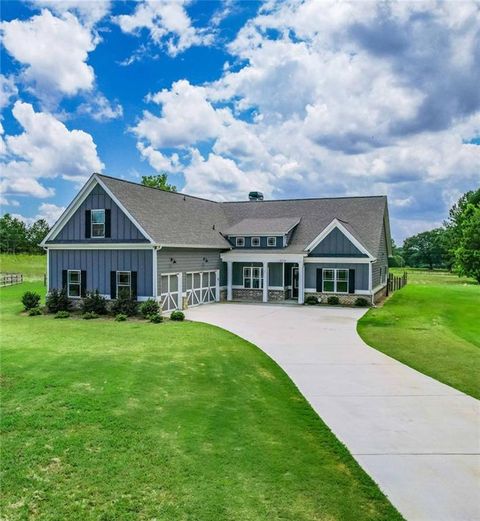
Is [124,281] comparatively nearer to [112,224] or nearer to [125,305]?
[125,305]

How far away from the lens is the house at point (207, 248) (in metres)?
22.7

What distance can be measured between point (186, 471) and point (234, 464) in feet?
2.26

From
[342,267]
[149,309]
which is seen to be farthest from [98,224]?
[342,267]

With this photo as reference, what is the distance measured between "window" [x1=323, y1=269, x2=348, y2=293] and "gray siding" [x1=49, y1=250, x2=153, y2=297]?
1083cm

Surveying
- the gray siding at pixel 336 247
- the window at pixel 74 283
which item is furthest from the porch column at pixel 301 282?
the window at pixel 74 283

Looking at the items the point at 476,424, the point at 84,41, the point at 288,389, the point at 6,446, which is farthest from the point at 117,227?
the point at 476,424

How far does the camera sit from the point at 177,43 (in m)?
19.8

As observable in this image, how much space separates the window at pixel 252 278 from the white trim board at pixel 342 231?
348 centimetres

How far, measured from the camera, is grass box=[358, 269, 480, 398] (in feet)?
38.8

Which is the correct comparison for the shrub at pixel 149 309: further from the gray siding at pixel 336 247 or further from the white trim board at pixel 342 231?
the gray siding at pixel 336 247

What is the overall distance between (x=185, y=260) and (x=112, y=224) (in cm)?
428

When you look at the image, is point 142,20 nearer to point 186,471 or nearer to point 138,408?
point 138,408

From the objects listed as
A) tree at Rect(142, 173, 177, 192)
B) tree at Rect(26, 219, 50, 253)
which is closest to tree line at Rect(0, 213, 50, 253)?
tree at Rect(26, 219, 50, 253)

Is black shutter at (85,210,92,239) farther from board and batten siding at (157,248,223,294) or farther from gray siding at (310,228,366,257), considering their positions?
gray siding at (310,228,366,257)
